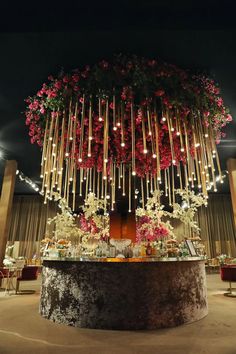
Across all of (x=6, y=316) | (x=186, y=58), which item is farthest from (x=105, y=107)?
(x=6, y=316)

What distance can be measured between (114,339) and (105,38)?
371 centimetres

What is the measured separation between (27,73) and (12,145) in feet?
10.2

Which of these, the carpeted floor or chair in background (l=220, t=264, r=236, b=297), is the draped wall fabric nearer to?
chair in background (l=220, t=264, r=236, b=297)

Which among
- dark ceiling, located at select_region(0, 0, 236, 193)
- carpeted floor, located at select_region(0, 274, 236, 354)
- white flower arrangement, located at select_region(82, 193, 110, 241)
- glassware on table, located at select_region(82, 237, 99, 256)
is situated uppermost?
dark ceiling, located at select_region(0, 0, 236, 193)

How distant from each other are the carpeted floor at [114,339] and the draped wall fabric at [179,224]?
9.94 m

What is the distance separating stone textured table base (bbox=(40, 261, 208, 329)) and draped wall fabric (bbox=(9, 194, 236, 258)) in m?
9.72

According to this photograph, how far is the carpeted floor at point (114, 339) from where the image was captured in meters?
2.39

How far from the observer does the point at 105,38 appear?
349 centimetres

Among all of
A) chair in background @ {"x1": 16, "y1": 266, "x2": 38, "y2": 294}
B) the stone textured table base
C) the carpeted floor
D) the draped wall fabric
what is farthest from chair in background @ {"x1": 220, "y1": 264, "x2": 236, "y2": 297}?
the draped wall fabric

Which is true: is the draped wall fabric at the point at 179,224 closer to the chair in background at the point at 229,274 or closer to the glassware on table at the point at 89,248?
the chair in background at the point at 229,274

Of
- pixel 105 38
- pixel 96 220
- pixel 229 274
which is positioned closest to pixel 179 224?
pixel 229 274

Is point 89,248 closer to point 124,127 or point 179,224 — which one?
point 124,127

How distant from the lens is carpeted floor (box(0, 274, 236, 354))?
7.83ft

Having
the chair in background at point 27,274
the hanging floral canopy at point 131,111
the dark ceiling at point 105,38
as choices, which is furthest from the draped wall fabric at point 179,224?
the hanging floral canopy at point 131,111
